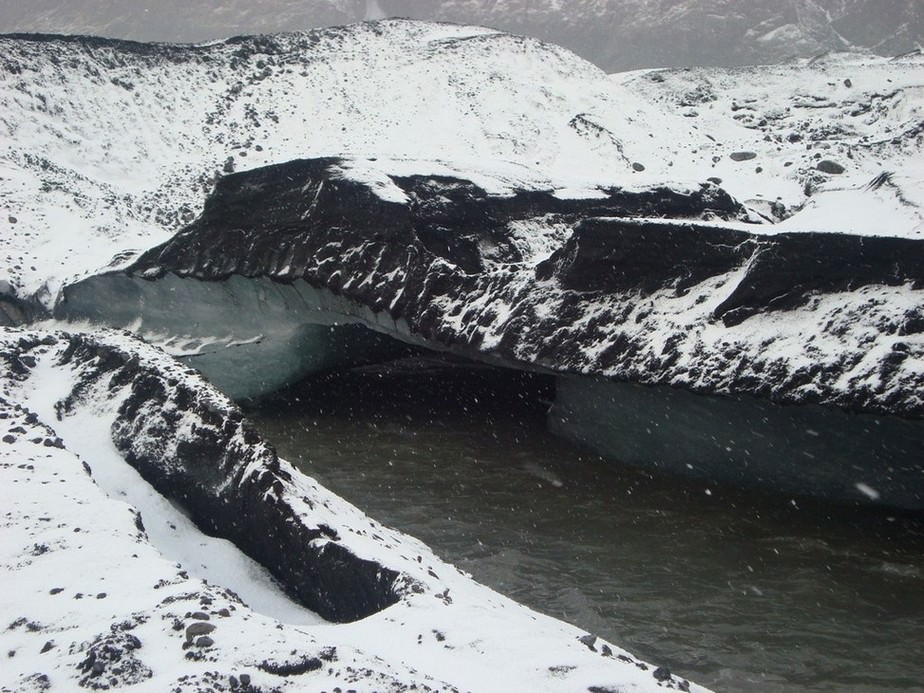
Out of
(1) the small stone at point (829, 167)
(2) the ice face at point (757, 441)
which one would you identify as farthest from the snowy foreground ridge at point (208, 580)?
(1) the small stone at point (829, 167)

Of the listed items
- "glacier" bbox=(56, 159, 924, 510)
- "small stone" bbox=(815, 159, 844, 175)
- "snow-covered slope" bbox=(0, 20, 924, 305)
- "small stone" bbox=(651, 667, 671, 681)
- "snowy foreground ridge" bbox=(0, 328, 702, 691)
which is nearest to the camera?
"snowy foreground ridge" bbox=(0, 328, 702, 691)

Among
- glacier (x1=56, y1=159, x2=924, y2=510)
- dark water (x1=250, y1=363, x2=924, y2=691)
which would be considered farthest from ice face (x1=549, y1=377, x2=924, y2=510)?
dark water (x1=250, y1=363, x2=924, y2=691)

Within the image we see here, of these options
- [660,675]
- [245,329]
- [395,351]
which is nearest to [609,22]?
[395,351]

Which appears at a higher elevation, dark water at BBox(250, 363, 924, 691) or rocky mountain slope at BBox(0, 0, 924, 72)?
rocky mountain slope at BBox(0, 0, 924, 72)

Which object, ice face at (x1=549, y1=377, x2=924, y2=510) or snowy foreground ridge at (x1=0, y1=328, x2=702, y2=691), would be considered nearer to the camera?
snowy foreground ridge at (x1=0, y1=328, x2=702, y2=691)

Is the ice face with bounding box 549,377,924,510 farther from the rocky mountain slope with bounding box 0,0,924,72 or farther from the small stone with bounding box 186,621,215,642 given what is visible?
the rocky mountain slope with bounding box 0,0,924,72

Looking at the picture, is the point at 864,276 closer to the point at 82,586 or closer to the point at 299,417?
the point at 82,586

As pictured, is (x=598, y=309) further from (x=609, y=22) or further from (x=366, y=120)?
(x=609, y=22)
